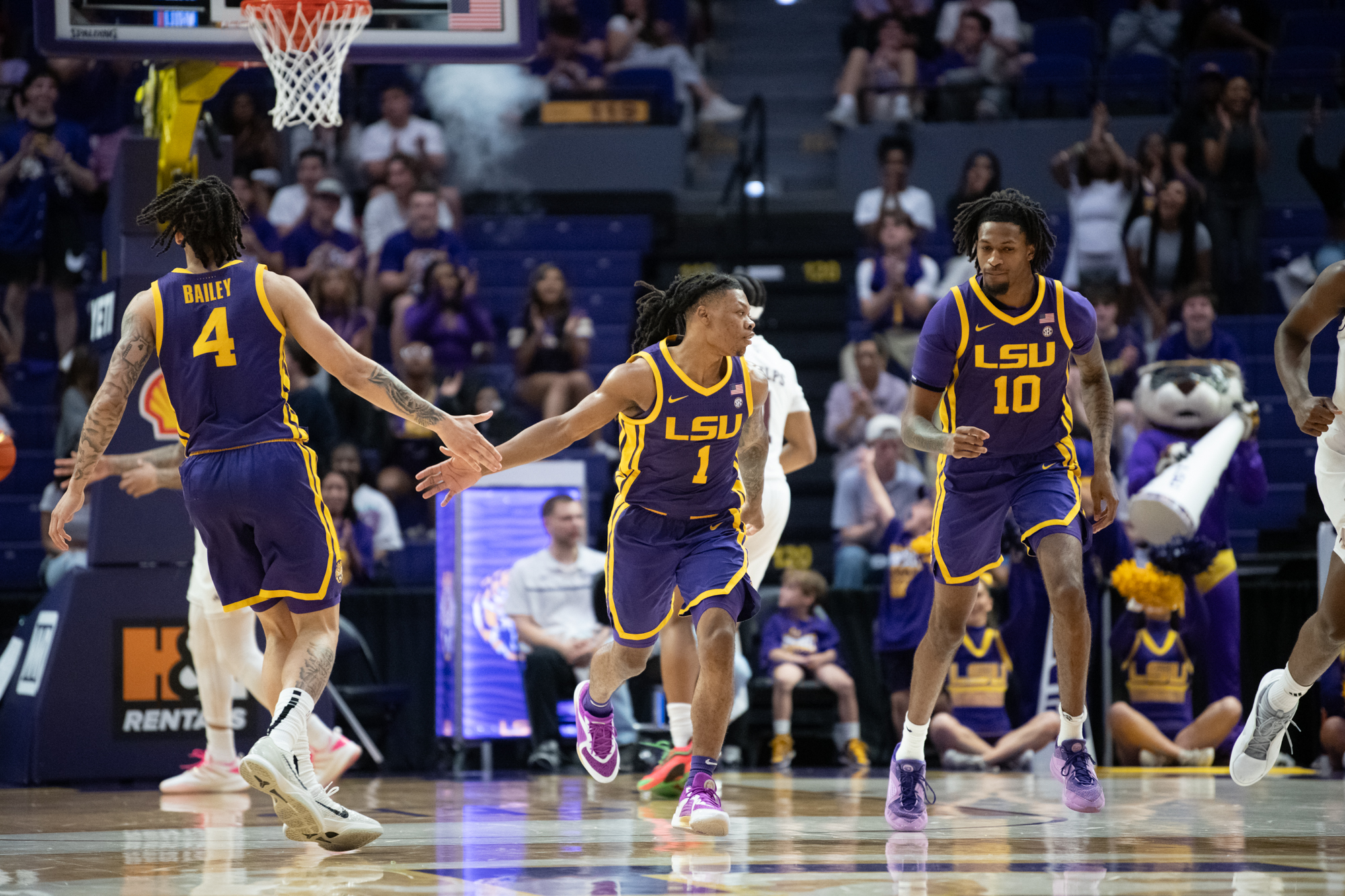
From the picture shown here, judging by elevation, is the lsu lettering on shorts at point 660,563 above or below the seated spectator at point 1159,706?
above

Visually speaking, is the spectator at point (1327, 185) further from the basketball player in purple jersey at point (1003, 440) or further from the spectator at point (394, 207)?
the basketball player in purple jersey at point (1003, 440)

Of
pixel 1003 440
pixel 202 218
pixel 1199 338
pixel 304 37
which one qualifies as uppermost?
pixel 304 37

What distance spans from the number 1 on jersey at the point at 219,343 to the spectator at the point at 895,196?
897cm

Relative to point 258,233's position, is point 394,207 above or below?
above

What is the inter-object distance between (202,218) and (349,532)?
17.0 ft

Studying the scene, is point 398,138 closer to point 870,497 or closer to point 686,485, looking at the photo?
point 870,497

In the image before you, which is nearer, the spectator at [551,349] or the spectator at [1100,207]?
the spectator at [551,349]

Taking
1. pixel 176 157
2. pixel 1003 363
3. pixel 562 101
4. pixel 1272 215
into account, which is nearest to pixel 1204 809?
pixel 1003 363

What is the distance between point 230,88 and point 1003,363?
10402mm

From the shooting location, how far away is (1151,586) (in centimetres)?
891

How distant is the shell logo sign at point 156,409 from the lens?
8.24m

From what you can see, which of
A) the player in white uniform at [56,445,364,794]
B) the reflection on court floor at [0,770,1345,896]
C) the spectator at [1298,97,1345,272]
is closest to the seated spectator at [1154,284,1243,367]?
the spectator at [1298,97,1345,272]

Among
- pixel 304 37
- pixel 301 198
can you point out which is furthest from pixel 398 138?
pixel 304 37

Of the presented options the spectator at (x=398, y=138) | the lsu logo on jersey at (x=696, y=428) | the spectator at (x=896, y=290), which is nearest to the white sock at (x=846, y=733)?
the spectator at (x=896, y=290)
